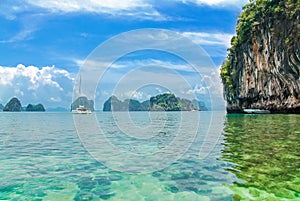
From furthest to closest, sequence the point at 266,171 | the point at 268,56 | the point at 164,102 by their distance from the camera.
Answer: the point at 164,102, the point at 268,56, the point at 266,171

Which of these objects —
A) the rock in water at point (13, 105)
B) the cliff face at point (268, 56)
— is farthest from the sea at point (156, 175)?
the rock in water at point (13, 105)

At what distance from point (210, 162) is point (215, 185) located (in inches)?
97.3

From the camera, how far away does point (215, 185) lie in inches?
245

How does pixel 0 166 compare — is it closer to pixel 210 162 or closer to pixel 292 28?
pixel 210 162

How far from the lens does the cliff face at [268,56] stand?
3859cm

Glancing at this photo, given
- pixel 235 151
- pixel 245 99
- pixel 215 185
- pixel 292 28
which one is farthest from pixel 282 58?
pixel 215 185

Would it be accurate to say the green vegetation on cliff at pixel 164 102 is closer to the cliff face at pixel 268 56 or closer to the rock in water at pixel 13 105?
the cliff face at pixel 268 56

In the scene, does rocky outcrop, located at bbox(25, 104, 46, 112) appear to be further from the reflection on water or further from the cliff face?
the reflection on water

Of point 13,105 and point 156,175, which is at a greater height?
point 13,105

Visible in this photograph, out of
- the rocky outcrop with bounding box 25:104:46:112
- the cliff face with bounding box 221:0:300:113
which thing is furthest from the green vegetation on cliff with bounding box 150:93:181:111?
the rocky outcrop with bounding box 25:104:46:112

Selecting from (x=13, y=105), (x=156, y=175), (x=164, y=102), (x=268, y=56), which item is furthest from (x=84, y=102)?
(x=13, y=105)

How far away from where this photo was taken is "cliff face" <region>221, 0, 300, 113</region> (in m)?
→ 38.6

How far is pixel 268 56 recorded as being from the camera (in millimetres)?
44062

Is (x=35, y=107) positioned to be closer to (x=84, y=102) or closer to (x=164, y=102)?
(x=164, y=102)
